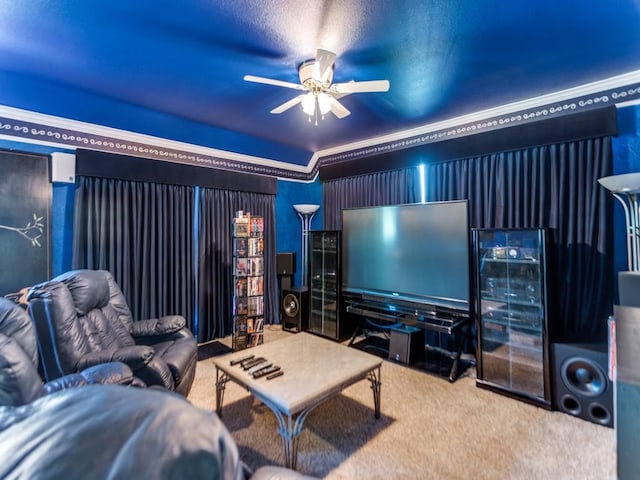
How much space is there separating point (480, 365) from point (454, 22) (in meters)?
2.69

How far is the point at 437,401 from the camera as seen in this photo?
2.55 metres

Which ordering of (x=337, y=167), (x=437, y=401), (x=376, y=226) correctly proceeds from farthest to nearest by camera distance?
(x=337, y=167) → (x=376, y=226) → (x=437, y=401)

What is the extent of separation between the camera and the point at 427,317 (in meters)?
3.14

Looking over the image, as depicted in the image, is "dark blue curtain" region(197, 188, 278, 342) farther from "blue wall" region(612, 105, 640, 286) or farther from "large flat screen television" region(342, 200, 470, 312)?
"blue wall" region(612, 105, 640, 286)

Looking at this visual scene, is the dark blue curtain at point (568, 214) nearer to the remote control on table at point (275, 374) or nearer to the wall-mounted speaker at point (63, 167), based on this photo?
the remote control on table at point (275, 374)

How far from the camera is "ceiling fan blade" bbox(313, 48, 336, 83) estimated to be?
1.91 metres

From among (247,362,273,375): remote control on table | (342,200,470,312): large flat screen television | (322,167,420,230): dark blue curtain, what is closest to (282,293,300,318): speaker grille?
(342,200,470,312): large flat screen television

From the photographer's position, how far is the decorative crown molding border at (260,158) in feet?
8.88

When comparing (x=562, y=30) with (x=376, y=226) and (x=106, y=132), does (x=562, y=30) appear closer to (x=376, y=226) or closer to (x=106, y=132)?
(x=376, y=226)

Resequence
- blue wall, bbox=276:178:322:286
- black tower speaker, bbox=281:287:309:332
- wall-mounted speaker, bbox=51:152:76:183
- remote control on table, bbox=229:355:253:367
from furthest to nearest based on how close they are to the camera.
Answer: blue wall, bbox=276:178:322:286
black tower speaker, bbox=281:287:309:332
wall-mounted speaker, bbox=51:152:76:183
remote control on table, bbox=229:355:253:367

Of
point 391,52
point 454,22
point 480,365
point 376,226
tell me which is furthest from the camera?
point 376,226

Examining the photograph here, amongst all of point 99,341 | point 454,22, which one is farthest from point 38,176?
point 454,22

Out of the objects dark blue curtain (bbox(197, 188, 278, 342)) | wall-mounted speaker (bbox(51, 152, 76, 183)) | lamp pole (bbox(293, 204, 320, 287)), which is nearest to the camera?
wall-mounted speaker (bbox(51, 152, 76, 183))

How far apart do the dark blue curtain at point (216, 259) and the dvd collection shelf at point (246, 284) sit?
497 mm
